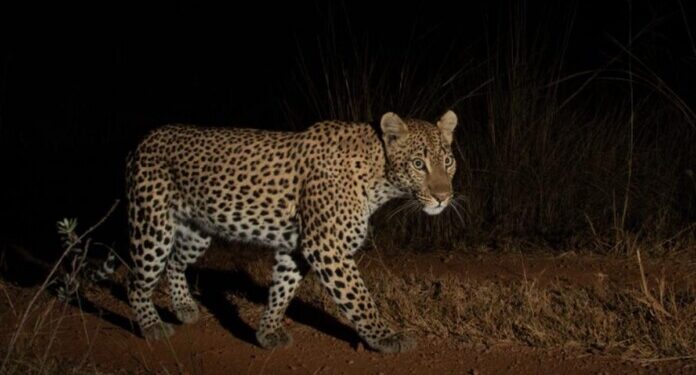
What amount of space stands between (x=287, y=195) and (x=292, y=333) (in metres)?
0.92

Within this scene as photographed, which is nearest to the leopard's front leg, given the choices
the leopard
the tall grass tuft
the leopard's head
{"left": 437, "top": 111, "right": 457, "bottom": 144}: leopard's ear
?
the leopard

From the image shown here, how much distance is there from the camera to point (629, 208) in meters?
8.62

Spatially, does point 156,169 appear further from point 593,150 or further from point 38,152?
point 38,152

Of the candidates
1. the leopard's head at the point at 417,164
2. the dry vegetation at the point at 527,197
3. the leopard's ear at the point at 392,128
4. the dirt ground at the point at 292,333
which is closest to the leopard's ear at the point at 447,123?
the leopard's head at the point at 417,164

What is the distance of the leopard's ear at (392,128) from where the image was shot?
6035 mm

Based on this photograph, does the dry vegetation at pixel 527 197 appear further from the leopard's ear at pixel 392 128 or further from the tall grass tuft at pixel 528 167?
the leopard's ear at pixel 392 128

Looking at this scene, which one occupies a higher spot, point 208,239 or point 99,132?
point 208,239

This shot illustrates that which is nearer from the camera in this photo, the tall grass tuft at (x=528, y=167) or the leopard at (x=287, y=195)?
the leopard at (x=287, y=195)

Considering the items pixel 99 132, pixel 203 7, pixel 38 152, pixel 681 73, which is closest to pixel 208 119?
pixel 99 132

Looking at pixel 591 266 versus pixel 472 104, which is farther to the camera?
pixel 472 104

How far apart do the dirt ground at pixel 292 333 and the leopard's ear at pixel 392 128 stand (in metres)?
1.22

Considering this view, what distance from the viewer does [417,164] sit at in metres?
6.05

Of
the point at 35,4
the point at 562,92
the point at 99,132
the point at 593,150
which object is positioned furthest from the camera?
the point at 35,4

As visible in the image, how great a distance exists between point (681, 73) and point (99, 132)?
741 centimetres
